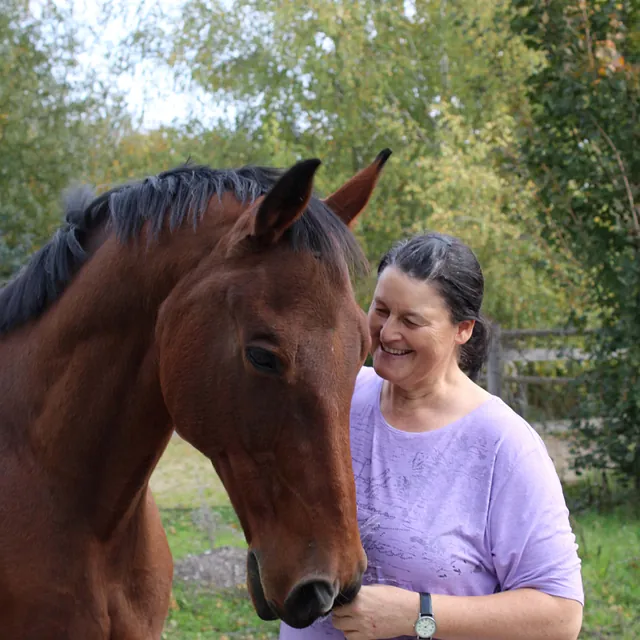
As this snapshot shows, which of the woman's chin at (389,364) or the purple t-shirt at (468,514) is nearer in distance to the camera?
the purple t-shirt at (468,514)

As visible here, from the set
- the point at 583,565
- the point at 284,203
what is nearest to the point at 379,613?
the point at 284,203

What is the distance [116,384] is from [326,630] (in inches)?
35.1

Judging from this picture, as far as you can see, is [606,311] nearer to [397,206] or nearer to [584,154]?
[584,154]

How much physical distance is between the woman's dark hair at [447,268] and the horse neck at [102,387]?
589mm

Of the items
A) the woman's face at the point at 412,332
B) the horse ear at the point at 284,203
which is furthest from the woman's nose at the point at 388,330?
the horse ear at the point at 284,203

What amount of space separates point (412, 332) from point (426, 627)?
30.1 inches

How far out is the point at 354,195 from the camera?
216 centimetres

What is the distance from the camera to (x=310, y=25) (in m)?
13.1

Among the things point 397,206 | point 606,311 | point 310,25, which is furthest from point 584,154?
point 310,25

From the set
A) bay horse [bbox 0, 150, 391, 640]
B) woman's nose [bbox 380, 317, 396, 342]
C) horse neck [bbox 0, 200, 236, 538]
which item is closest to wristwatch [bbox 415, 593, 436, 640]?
bay horse [bbox 0, 150, 391, 640]

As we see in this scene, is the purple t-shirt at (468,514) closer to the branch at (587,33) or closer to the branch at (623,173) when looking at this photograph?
the branch at (623,173)

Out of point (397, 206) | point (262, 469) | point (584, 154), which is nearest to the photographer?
point (262, 469)

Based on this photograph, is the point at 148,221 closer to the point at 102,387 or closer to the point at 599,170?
the point at 102,387

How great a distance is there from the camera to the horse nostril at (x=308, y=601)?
166 cm
